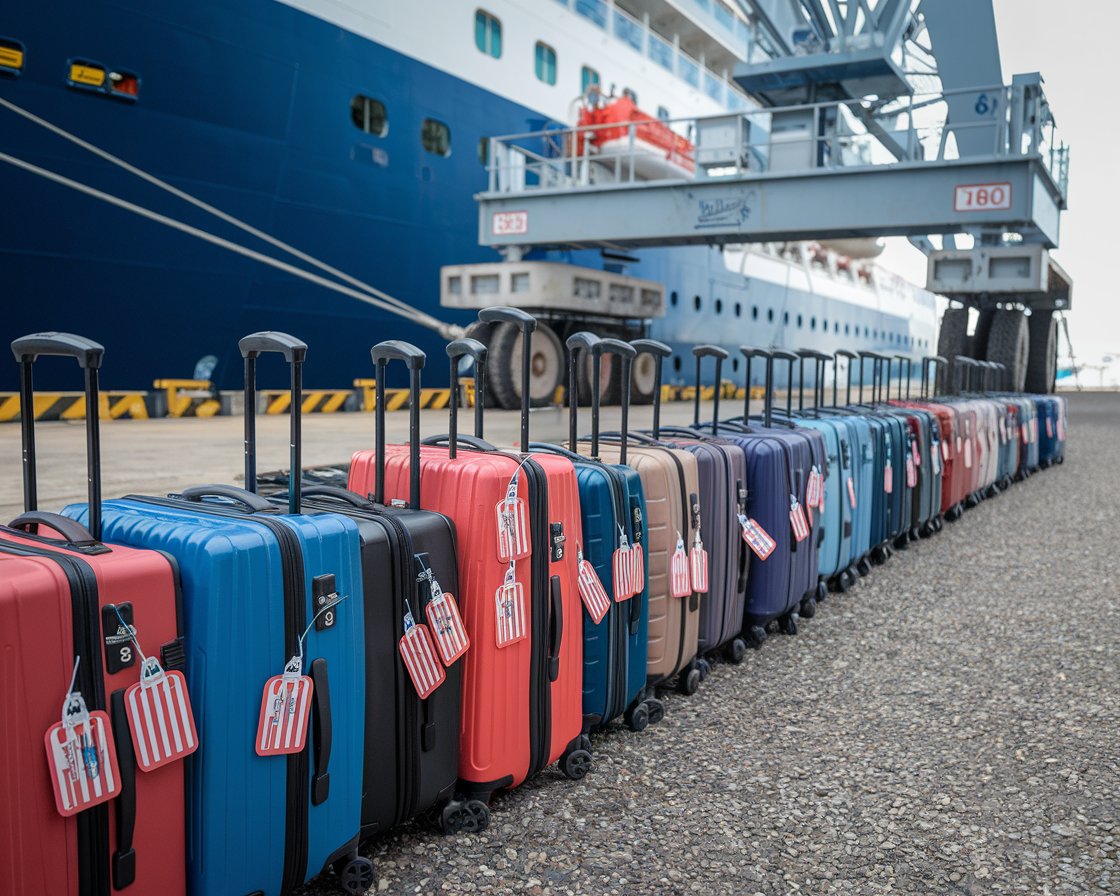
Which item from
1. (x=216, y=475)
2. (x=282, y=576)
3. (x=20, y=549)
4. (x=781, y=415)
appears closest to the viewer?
(x=20, y=549)

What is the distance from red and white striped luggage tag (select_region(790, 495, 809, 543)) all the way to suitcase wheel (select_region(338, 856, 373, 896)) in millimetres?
2322

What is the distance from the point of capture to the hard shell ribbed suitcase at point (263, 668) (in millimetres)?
1560

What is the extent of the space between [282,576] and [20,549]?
1.39ft

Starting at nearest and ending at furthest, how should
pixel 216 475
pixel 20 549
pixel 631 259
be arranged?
pixel 20 549 < pixel 216 475 < pixel 631 259

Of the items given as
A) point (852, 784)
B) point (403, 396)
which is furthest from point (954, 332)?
point (852, 784)

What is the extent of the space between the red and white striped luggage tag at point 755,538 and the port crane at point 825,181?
7574mm

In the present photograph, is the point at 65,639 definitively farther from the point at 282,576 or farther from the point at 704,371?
the point at 704,371

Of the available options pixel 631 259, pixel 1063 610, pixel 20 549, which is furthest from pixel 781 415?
pixel 631 259

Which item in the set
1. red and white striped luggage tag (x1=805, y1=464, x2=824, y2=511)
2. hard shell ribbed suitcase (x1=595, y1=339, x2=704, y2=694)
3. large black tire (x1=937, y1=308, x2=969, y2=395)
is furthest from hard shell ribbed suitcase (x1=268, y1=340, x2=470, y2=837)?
large black tire (x1=937, y1=308, x2=969, y2=395)

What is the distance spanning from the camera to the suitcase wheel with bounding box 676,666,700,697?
9.97 ft

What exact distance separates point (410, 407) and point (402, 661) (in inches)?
22.5

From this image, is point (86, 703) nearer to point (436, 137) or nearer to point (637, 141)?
point (436, 137)

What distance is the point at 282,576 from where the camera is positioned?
1657 millimetres

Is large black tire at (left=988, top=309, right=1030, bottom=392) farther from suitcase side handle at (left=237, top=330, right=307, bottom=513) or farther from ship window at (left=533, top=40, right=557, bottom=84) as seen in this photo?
suitcase side handle at (left=237, top=330, right=307, bottom=513)
